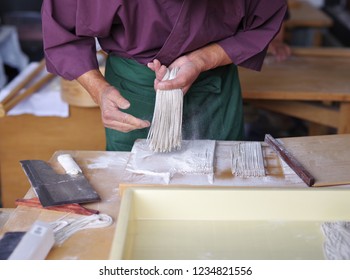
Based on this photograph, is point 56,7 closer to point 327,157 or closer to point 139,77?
point 139,77

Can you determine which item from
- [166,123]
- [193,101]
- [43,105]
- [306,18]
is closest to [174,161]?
[166,123]

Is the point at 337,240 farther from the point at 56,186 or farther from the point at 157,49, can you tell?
the point at 157,49

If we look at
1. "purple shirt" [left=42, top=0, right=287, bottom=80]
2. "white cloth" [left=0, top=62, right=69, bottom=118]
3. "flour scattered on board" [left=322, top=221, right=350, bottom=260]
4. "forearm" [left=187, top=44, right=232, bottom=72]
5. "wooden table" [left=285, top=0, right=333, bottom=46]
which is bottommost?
"wooden table" [left=285, top=0, right=333, bottom=46]

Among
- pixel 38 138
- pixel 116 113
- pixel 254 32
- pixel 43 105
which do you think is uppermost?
pixel 254 32

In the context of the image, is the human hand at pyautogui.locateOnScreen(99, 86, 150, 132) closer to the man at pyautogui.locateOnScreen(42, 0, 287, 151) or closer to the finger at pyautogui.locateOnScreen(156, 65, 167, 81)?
the man at pyautogui.locateOnScreen(42, 0, 287, 151)

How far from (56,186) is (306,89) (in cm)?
139

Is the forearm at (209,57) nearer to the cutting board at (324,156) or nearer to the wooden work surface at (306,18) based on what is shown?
the cutting board at (324,156)

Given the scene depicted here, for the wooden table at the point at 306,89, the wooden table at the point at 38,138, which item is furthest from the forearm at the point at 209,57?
the wooden table at the point at 38,138

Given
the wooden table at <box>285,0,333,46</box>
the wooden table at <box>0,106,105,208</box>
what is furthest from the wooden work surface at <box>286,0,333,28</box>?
A: the wooden table at <box>0,106,105,208</box>

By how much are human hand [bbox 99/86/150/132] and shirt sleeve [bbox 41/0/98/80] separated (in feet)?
0.53

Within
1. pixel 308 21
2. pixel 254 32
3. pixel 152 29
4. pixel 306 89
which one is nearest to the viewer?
pixel 152 29

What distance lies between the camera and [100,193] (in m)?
1.46

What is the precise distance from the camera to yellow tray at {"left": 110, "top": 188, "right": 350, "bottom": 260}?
4.09 ft
